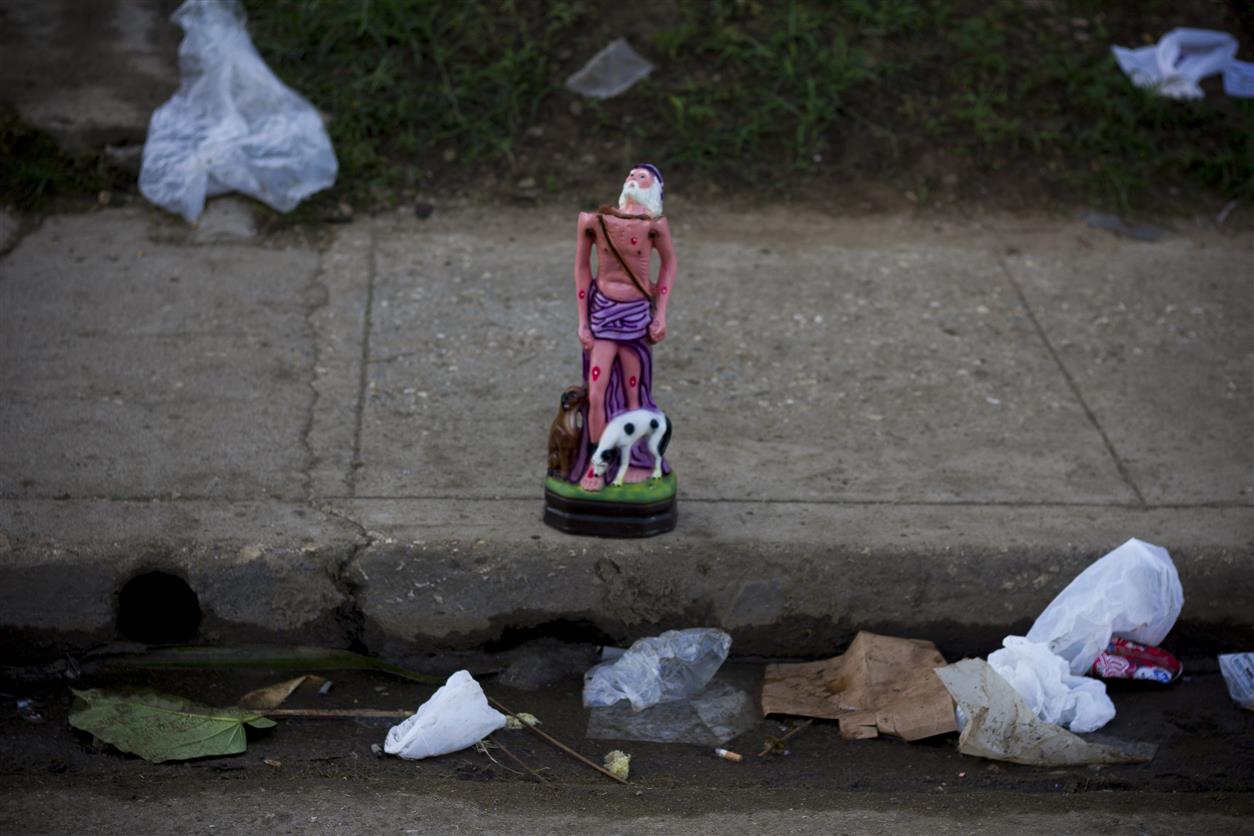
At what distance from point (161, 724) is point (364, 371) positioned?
5.49 ft

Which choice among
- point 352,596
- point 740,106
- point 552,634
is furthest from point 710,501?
point 740,106

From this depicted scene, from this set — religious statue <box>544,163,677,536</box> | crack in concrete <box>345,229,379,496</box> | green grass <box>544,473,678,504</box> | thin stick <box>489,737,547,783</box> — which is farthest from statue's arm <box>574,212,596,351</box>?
thin stick <box>489,737,547,783</box>

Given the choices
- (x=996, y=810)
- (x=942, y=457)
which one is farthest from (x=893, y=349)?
(x=996, y=810)

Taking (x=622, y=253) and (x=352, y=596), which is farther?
(x=352, y=596)

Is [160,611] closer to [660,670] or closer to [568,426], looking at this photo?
[568,426]

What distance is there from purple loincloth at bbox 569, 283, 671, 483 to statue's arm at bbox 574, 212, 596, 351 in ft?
0.05

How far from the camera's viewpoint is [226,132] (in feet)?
21.2

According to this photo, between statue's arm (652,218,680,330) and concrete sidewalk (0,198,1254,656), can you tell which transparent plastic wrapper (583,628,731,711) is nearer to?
concrete sidewalk (0,198,1254,656)

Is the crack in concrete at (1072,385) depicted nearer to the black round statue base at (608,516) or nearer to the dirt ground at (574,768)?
the dirt ground at (574,768)

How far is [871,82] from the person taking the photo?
7.15 m

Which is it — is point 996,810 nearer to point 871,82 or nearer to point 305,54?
point 871,82

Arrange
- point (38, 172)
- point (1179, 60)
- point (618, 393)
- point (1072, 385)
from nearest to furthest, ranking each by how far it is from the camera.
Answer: point (618, 393), point (1072, 385), point (38, 172), point (1179, 60)

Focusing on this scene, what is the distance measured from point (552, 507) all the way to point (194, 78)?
342cm

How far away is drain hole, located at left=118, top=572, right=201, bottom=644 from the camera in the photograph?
4.36 meters
